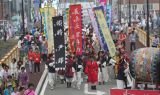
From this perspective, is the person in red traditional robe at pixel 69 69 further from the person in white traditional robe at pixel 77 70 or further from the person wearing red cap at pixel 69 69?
A: the person in white traditional robe at pixel 77 70

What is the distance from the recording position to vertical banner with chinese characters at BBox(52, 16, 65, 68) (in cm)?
1330

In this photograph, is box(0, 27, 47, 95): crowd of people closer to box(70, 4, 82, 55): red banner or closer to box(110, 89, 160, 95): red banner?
box(70, 4, 82, 55): red banner

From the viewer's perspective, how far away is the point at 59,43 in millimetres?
13367

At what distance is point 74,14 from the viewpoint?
1479 centimetres

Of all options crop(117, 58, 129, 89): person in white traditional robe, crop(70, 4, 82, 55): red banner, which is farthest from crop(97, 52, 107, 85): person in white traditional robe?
crop(117, 58, 129, 89): person in white traditional robe

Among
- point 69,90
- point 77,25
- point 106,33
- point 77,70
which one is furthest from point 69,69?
point 106,33

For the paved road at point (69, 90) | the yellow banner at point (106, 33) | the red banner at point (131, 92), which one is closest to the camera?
the red banner at point (131, 92)

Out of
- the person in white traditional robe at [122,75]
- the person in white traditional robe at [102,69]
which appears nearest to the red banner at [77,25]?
the person in white traditional robe at [102,69]

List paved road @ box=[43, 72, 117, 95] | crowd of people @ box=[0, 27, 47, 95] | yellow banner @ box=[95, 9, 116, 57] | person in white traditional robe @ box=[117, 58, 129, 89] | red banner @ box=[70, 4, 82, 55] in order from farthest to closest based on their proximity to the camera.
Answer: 1. yellow banner @ box=[95, 9, 116, 57]
2. red banner @ box=[70, 4, 82, 55]
3. paved road @ box=[43, 72, 117, 95]
4. person in white traditional robe @ box=[117, 58, 129, 89]
5. crowd of people @ box=[0, 27, 47, 95]

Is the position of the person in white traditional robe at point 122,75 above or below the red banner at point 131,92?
below

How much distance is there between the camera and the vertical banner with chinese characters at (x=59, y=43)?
13297 mm

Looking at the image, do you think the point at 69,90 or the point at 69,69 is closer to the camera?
the point at 69,90

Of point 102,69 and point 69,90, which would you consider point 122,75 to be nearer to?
point 69,90

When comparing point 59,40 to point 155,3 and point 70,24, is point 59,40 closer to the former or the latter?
point 70,24
